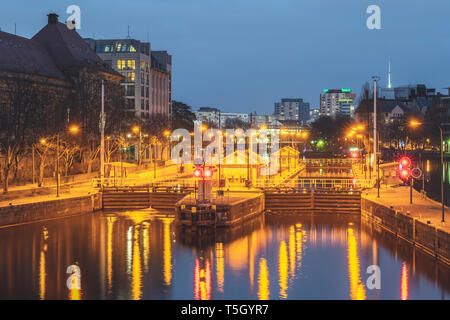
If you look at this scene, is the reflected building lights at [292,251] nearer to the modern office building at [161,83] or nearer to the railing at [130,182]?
the railing at [130,182]

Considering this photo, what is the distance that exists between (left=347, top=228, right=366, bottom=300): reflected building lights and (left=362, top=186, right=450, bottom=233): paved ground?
4.25 metres

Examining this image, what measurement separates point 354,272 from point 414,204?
15.2 metres

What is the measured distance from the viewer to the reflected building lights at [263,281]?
31627 millimetres

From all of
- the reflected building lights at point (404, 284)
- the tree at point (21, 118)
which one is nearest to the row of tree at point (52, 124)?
the tree at point (21, 118)

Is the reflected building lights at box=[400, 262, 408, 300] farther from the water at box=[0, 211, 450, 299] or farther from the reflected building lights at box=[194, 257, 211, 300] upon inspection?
the reflected building lights at box=[194, 257, 211, 300]

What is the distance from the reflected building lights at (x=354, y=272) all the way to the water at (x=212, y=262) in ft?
0.16

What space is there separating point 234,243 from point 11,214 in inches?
660

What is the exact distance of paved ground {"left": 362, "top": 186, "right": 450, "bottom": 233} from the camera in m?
41.2

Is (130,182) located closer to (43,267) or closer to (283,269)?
(43,267)

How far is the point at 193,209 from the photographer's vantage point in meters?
48.9

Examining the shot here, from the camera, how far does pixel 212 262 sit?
129 ft

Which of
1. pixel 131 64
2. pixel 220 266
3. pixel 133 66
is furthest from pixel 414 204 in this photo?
pixel 131 64
